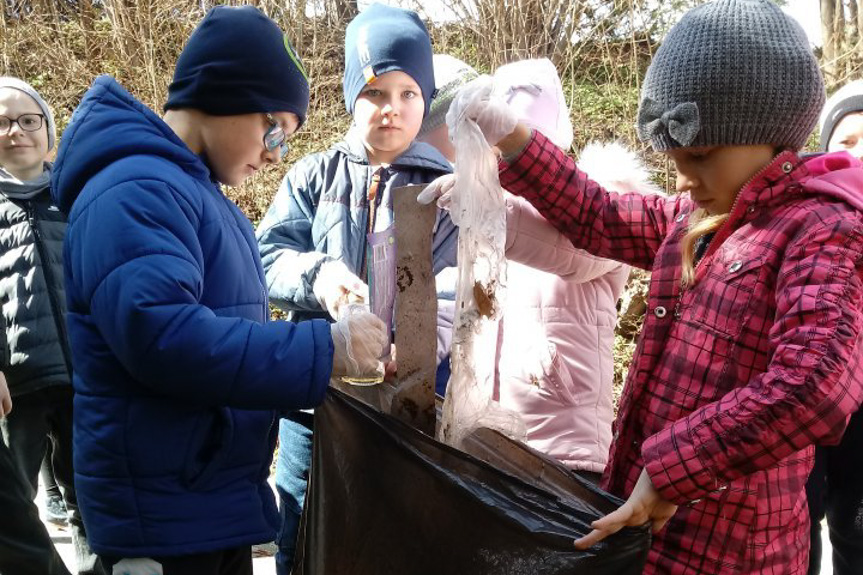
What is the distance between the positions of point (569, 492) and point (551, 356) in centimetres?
73

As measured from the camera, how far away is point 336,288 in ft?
7.75

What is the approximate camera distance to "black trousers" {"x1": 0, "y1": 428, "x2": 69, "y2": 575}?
3.26 m

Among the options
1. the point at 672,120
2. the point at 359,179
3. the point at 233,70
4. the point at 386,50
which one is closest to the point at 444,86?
the point at 386,50

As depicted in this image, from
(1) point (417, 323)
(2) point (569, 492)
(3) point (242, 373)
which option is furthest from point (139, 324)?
(2) point (569, 492)

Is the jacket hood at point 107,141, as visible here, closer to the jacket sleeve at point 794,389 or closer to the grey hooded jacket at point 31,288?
the jacket sleeve at point 794,389

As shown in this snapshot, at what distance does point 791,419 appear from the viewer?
148 cm

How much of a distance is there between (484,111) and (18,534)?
2.49m

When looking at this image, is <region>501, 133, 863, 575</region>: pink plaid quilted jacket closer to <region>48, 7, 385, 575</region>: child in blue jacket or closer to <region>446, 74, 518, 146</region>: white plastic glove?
<region>446, 74, 518, 146</region>: white plastic glove

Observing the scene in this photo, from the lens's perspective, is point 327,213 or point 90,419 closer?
point 90,419

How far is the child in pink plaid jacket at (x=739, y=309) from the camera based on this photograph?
149cm

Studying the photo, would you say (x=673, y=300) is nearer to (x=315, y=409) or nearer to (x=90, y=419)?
(x=315, y=409)

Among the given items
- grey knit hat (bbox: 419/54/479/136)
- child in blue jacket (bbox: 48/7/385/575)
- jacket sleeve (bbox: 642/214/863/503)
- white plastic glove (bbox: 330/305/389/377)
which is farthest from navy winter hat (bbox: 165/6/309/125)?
grey knit hat (bbox: 419/54/479/136)

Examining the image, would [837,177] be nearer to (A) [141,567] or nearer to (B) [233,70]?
(B) [233,70]

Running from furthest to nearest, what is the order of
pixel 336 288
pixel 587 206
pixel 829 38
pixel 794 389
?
pixel 829 38, pixel 336 288, pixel 587 206, pixel 794 389
